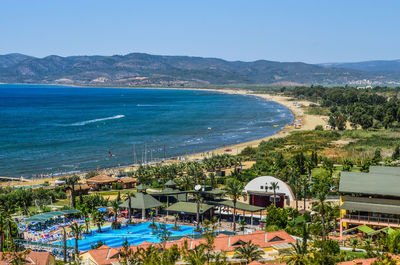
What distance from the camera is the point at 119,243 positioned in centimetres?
4319

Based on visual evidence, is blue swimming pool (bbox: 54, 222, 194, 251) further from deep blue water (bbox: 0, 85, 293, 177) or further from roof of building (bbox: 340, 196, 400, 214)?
deep blue water (bbox: 0, 85, 293, 177)

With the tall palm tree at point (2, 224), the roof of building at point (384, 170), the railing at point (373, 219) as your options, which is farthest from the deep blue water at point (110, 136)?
the railing at point (373, 219)

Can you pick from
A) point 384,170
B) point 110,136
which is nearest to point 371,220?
point 384,170

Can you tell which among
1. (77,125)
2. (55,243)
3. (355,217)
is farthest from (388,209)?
(77,125)

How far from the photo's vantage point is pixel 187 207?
5106 centimetres

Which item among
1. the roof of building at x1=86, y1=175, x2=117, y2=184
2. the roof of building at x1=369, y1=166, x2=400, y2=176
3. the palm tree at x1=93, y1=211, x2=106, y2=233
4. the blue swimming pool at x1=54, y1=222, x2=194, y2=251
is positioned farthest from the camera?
the roof of building at x1=86, y1=175, x2=117, y2=184


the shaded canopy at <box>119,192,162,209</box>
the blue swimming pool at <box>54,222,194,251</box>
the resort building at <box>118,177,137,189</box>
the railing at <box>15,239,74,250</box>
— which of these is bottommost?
the resort building at <box>118,177,137,189</box>

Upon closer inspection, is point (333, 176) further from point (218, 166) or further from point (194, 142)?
point (194, 142)

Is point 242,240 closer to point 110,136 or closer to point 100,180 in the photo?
point 100,180

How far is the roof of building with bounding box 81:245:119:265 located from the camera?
33.3 meters

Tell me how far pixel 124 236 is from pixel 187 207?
8625mm

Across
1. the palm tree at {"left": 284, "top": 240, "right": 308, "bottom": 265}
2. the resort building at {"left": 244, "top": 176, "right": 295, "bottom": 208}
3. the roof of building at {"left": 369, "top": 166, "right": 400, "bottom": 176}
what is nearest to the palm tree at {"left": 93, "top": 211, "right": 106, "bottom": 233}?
the resort building at {"left": 244, "top": 176, "right": 295, "bottom": 208}

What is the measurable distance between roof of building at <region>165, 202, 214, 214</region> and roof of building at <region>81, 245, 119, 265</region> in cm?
1646

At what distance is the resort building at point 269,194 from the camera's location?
5416cm
